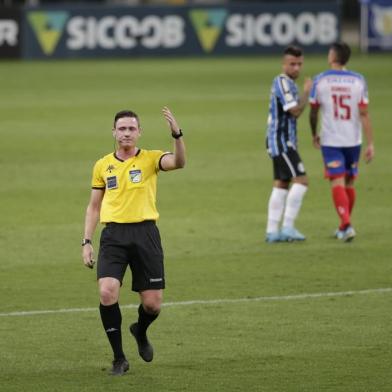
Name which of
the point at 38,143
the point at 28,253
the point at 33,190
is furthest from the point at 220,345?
the point at 38,143

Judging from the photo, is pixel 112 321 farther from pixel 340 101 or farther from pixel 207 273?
pixel 340 101

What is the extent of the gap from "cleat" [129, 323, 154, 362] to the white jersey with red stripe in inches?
221

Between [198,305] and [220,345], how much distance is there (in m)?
1.49

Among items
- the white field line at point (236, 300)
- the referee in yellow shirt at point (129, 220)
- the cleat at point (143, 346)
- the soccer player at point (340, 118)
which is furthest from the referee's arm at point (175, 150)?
the soccer player at point (340, 118)

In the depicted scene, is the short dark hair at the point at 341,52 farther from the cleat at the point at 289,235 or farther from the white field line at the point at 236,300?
the white field line at the point at 236,300

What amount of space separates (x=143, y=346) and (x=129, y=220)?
3.20 ft

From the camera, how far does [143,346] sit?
9469 mm

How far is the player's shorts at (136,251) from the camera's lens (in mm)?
9188

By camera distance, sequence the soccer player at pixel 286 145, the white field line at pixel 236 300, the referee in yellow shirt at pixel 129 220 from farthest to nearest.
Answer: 1. the soccer player at pixel 286 145
2. the white field line at pixel 236 300
3. the referee in yellow shirt at pixel 129 220

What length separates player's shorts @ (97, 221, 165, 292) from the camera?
9.19 meters

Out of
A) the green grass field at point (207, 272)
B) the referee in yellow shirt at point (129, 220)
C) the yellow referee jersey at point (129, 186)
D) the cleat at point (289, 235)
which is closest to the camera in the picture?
the referee in yellow shirt at point (129, 220)

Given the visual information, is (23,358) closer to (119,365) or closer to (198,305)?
(119,365)

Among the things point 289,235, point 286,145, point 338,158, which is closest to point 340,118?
point 338,158

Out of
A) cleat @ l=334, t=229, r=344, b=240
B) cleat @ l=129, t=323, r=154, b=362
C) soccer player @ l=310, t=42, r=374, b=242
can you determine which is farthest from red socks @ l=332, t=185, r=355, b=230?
cleat @ l=129, t=323, r=154, b=362
